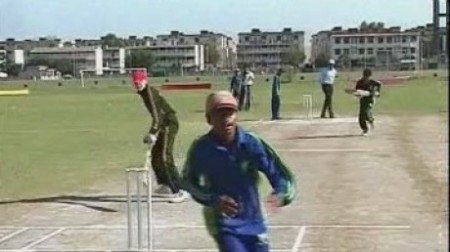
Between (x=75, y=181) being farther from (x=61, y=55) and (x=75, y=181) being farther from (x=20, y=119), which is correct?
(x=61, y=55)

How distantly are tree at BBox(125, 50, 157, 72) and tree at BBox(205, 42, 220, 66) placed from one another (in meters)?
9.40

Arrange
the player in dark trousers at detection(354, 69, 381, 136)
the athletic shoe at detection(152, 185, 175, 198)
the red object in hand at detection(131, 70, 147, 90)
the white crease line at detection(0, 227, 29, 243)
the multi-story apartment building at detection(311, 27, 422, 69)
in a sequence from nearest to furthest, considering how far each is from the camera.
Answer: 1. the white crease line at detection(0, 227, 29, 243)
2. the red object in hand at detection(131, 70, 147, 90)
3. the athletic shoe at detection(152, 185, 175, 198)
4. the player in dark trousers at detection(354, 69, 381, 136)
5. the multi-story apartment building at detection(311, 27, 422, 69)

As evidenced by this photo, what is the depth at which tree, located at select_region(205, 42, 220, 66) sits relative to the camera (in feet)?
575

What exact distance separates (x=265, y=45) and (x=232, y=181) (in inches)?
6700

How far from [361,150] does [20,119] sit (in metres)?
22.1

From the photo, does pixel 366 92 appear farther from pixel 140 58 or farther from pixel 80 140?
pixel 140 58

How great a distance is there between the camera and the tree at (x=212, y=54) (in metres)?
175

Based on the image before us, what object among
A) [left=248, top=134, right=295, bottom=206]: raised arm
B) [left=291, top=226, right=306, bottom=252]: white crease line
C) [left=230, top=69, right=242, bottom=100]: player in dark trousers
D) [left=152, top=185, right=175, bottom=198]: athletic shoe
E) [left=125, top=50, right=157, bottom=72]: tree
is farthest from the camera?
[left=125, top=50, right=157, bottom=72]: tree

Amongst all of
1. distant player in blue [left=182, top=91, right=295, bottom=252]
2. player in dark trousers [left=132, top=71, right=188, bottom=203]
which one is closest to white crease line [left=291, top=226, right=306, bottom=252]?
player in dark trousers [left=132, top=71, right=188, bottom=203]

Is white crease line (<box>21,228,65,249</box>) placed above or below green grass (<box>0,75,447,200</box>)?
above

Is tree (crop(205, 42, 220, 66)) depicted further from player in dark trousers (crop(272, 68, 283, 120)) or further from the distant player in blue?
the distant player in blue

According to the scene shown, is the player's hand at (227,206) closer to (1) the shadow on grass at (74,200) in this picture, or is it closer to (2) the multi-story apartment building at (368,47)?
(1) the shadow on grass at (74,200)

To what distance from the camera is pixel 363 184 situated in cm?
1678

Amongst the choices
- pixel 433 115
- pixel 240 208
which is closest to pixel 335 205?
pixel 240 208
